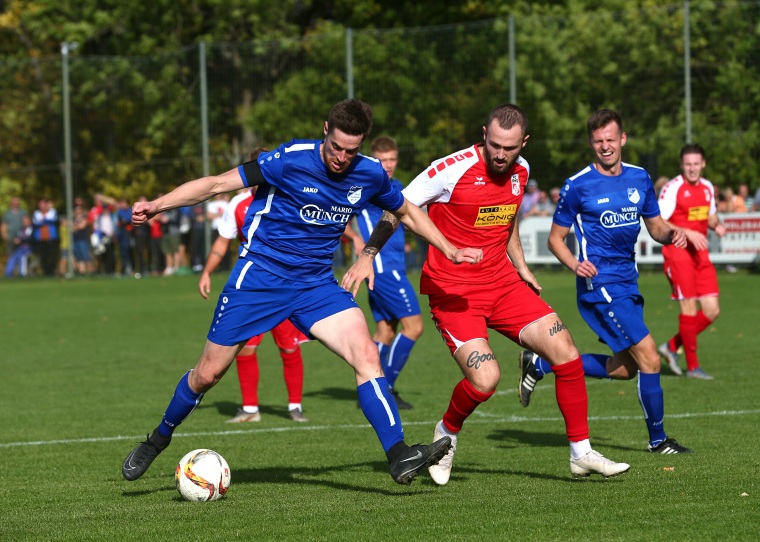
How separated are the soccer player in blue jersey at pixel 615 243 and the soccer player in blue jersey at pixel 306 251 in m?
1.83

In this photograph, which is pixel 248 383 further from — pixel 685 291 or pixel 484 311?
pixel 685 291

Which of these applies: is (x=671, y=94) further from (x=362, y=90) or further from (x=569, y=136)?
(x=362, y=90)

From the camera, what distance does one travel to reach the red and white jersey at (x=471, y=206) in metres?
8.03

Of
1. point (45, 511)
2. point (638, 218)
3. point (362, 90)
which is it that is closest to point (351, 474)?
point (45, 511)

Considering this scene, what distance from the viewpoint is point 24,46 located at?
43719 millimetres

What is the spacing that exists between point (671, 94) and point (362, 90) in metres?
7.62

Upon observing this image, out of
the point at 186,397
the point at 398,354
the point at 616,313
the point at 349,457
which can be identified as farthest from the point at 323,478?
the point at 398,354

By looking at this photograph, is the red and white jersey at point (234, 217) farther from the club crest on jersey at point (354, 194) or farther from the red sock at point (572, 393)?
the red sock at point (572, 393)

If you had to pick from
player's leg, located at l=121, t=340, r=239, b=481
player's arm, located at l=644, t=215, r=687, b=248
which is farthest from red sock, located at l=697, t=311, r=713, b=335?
player's leg, located at l=121, t=340, r=239, b=481

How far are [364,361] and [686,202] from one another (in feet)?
24.3

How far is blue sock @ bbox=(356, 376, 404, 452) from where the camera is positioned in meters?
7.20

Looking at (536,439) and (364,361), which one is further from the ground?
(364,361)

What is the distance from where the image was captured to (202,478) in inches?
293

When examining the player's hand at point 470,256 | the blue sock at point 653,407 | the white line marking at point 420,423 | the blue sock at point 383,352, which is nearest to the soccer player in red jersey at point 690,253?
the white line marking at point 420,423
